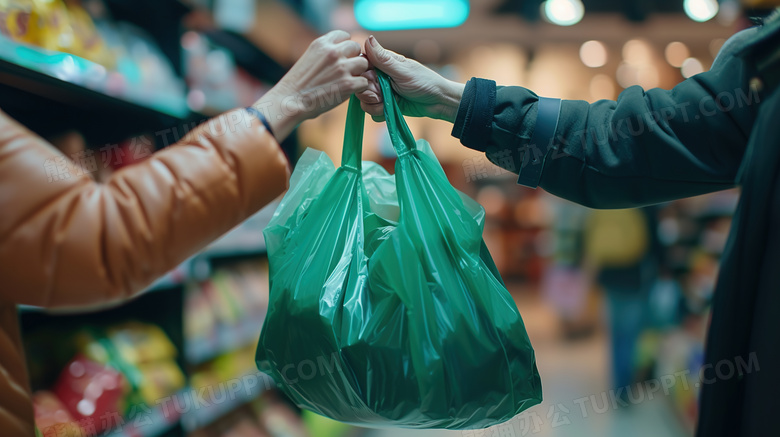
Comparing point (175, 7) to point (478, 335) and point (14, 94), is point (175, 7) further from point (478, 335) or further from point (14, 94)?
point (478, 335)

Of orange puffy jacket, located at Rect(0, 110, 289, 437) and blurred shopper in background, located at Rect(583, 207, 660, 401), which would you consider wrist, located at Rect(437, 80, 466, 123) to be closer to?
orange puffy jacket, located at Rect(0, 110, 289, 437)

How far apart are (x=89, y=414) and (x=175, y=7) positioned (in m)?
1.45

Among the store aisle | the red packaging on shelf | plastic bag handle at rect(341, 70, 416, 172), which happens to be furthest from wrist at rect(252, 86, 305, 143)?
the store aisle

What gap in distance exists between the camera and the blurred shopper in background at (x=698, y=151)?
26.3 inches

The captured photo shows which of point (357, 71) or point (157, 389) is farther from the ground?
point (357, 71)

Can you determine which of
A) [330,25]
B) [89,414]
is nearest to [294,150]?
[330,25]

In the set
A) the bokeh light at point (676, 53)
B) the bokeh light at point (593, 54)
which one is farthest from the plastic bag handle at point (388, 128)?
the bokeh light at point (676, 53)

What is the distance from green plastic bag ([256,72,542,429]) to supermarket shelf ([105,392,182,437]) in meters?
0.74

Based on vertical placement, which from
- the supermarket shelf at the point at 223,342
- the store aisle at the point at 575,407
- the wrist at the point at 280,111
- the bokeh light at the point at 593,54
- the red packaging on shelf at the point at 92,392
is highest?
the bokeh light at the point at 593,54

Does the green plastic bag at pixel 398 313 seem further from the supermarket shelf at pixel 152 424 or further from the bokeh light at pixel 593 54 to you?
the bokeh light at pixel 593 54

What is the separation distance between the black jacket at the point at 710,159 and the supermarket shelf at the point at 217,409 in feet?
4.97

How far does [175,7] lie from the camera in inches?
A: 76.8

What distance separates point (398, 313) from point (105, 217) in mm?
494

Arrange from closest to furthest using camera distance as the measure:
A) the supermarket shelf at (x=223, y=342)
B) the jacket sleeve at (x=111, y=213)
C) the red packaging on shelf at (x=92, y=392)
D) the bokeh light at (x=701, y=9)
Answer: the jacket sleeve at (x=111, y=213), the red packaging on shelf at (x=92, y=392), the supermarket shelf at (x=223, y=342), the bokeh light at (x=701, y=9)
